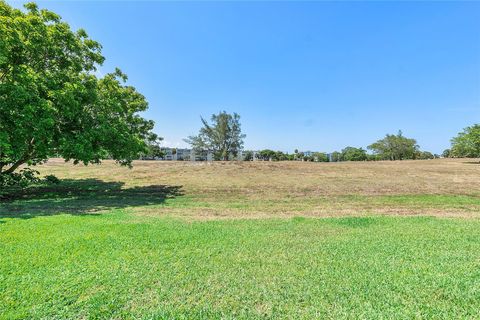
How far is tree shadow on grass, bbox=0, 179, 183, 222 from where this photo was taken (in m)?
8.96

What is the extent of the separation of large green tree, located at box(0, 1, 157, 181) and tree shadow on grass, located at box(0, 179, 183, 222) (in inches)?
76.6

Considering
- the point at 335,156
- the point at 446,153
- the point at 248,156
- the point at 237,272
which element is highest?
the point at 248,156

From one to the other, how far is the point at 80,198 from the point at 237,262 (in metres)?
10.9

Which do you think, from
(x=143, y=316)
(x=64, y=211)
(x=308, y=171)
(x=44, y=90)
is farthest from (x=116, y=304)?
(x=308, y=171)

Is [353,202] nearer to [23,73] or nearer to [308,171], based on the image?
[308,171]

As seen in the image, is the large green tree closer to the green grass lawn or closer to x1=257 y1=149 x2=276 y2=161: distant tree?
the green grass lawn

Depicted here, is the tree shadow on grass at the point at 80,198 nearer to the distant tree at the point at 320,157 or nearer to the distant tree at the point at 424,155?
the distant tree at the point at 320,157

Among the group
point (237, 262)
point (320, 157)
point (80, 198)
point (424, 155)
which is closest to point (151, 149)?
point (80, 198)

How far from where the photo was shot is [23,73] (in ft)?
33.9

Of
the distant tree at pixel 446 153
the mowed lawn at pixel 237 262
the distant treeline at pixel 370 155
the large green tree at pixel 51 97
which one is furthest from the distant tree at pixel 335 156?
the large green tree at pixel 51 97

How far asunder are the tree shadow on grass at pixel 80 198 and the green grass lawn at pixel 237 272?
8.44ft

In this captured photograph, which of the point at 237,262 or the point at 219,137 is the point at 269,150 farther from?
the point at 237,262

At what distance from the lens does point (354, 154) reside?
39.5 m

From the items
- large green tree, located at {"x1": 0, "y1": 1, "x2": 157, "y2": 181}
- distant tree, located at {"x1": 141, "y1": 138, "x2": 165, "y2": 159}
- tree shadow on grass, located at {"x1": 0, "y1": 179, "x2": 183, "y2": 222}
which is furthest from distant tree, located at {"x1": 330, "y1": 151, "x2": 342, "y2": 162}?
large green tree, located at {"x1": 0, "y1": 1, "x2": 157, "y2": 181}
